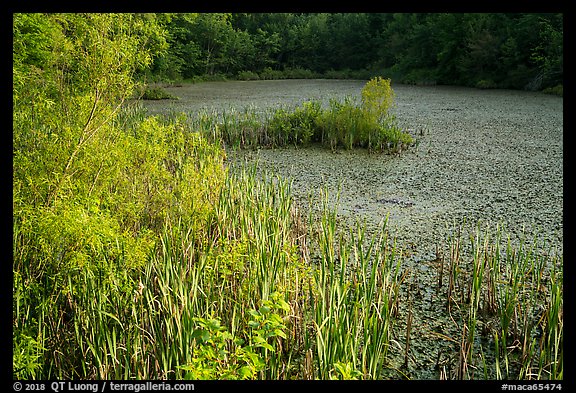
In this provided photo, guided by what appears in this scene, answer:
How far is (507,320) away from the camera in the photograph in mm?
2152

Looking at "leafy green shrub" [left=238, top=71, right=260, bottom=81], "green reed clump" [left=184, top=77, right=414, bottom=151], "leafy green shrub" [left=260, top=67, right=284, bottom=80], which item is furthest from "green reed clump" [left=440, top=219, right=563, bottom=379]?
"leafy green shrub" [left=260, top=67, right=284, bottom=80]

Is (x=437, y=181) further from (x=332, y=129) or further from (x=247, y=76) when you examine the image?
(x=247, y=76)

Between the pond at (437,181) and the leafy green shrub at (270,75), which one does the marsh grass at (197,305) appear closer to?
the pond at (437,181)

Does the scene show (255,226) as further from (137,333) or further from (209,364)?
(209,364)

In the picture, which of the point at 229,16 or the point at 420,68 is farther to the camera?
the point at 229,16

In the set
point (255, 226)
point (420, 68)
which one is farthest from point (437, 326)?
point (420, 68)

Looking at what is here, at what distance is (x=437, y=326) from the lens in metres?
2.34

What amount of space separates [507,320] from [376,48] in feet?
75.9

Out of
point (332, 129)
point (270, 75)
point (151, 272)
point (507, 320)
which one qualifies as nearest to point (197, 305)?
point (151, 272)

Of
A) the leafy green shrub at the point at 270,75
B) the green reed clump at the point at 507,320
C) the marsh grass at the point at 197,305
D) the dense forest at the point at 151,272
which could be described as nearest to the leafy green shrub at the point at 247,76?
the leafy green shrub at the point at 270,75

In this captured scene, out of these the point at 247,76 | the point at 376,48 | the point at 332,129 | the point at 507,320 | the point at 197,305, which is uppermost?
the point at 376,48

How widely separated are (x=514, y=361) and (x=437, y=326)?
1.13 ft

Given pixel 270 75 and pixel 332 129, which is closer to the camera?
pixel 332 129

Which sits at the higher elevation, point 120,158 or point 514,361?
point 120,158
